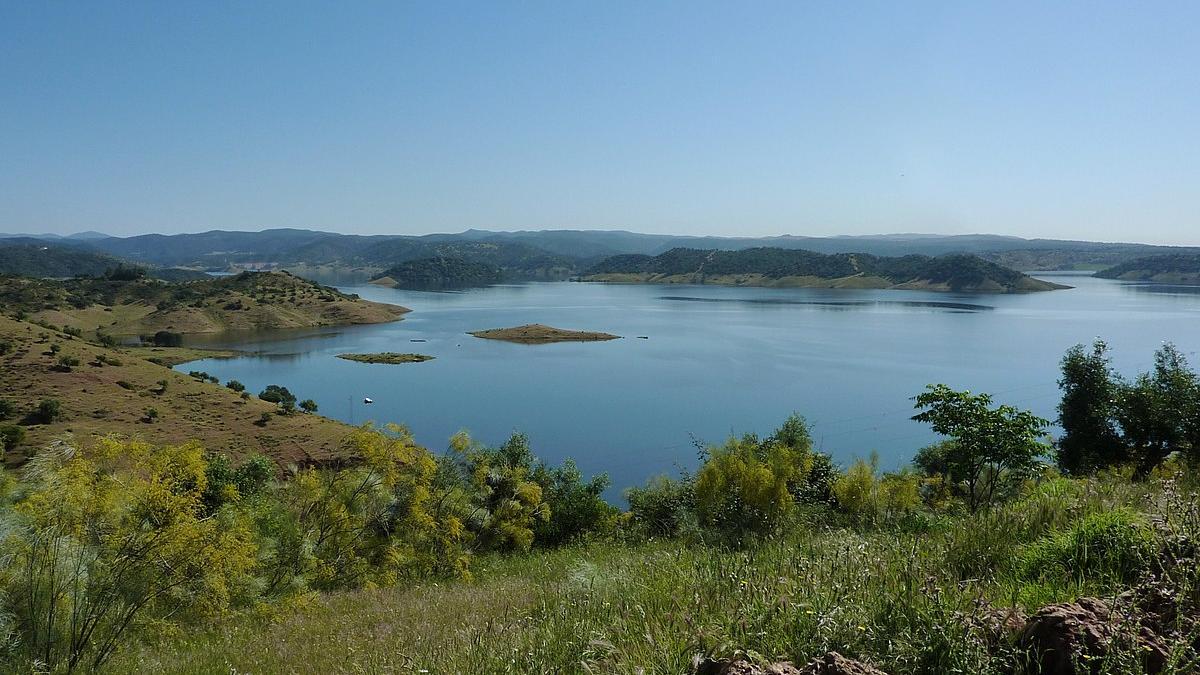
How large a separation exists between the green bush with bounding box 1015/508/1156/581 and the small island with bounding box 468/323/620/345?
90.0 metres

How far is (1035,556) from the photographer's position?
3.71m

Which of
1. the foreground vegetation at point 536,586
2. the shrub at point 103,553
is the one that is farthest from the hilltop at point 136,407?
the shrub at point 103,553

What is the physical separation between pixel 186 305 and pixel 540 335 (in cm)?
6908

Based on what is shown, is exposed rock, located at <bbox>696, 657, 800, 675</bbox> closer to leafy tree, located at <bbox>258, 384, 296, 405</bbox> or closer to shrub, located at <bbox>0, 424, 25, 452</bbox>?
shrub, located at <bbox>0, 424, 25, 452</bbox>

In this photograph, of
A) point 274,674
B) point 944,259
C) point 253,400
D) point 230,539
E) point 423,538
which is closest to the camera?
point 274,674

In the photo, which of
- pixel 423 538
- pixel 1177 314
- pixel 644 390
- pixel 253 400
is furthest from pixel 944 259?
pixel 423 538

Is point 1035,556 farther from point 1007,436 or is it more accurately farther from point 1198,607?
point 1007,436

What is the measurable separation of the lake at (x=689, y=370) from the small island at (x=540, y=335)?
345 centimetres

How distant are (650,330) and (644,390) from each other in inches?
1838

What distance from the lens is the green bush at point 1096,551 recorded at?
3.34 m

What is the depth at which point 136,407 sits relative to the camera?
1737 inches

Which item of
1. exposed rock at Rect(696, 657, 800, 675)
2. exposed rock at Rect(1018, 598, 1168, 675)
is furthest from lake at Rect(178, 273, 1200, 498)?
exposed rock at Rect(1018, 598, 1168, 675)

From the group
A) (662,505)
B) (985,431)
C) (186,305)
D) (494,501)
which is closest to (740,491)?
(985,431)

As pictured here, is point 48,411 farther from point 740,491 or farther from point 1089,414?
point 1089,414
